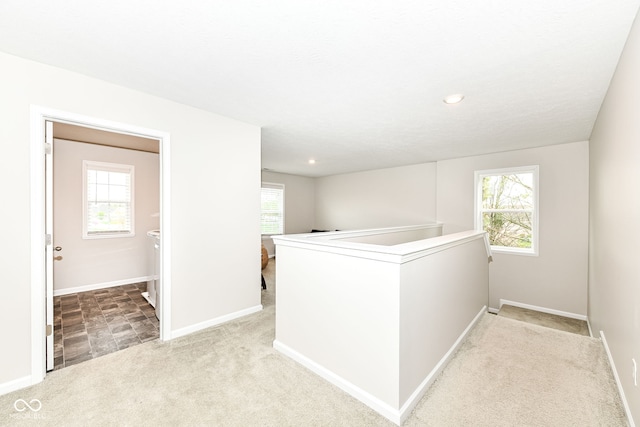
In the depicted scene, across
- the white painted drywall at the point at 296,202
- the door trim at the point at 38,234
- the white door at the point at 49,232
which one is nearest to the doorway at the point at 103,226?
the white door at the point at 49,232

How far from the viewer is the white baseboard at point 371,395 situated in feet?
5.32

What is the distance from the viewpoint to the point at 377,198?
6641 mm

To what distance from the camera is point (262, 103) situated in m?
2.62

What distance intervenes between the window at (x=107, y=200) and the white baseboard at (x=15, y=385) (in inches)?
115

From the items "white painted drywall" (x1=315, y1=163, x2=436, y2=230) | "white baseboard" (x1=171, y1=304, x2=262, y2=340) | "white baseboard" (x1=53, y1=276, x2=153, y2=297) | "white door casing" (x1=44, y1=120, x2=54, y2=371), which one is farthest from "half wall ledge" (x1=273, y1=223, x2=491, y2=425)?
"white painted drywall" (x1=315, y1=163, x2=436, y2=230)

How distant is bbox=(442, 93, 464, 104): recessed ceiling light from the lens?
2434 millimetres

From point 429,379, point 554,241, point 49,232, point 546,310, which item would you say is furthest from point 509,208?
point 49,232

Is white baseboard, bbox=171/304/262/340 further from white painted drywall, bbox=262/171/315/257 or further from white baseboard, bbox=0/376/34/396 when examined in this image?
white painted drywall, bbox=262/171/315/257

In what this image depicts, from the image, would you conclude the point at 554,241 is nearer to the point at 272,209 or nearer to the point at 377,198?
the point at 377,198

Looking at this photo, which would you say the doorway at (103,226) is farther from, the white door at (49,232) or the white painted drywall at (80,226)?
the white door at (49,232)

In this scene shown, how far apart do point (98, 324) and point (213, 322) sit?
1.30m

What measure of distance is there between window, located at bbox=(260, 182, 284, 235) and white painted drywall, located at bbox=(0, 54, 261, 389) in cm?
390

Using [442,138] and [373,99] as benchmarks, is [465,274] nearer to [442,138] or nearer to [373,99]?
[373,99]

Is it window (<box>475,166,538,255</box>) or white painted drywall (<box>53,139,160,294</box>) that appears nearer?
white painted drywall (<box>53,139,160,294</box>)
